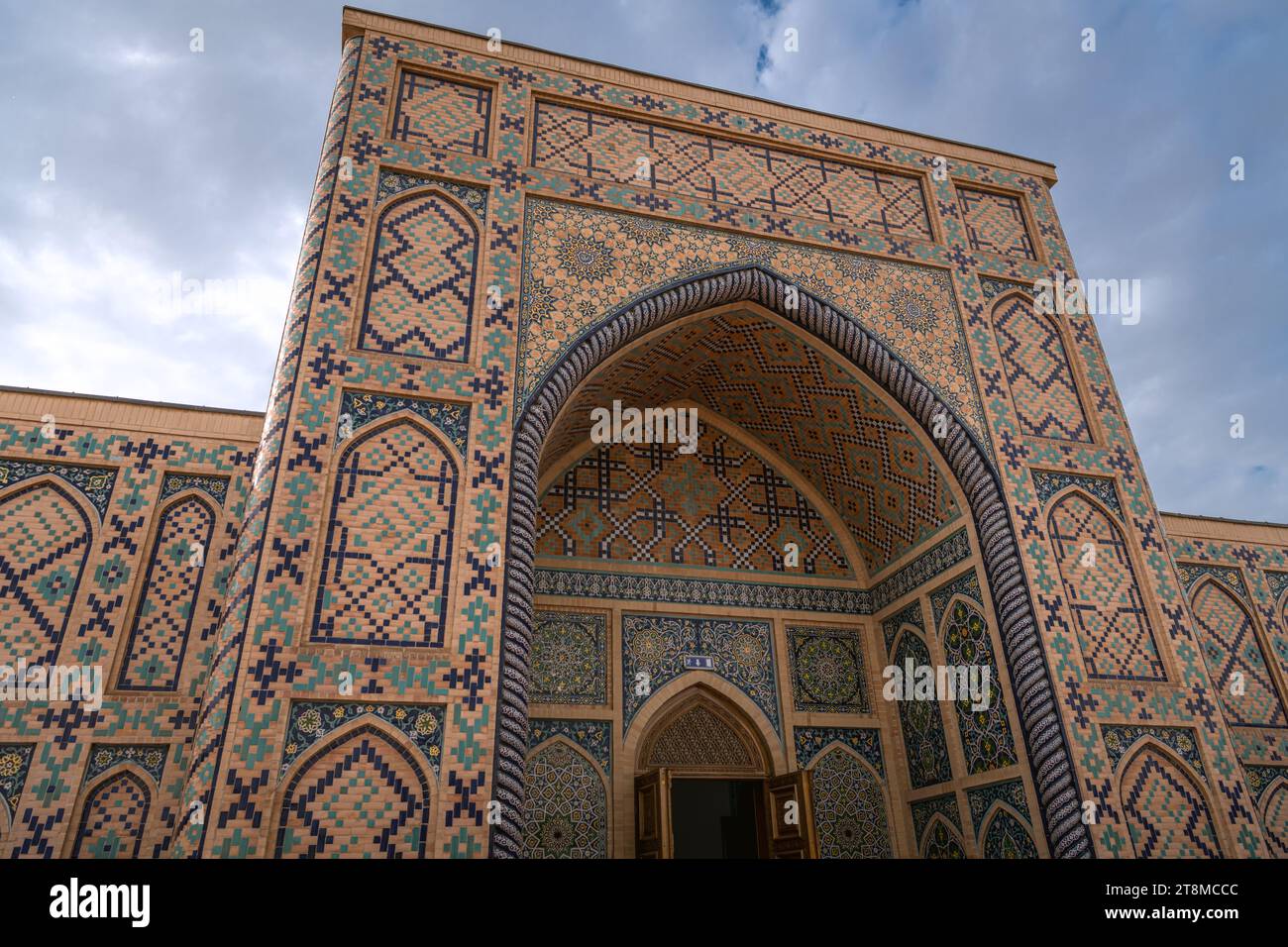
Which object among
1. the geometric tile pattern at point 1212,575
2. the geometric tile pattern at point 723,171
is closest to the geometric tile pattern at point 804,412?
the geometric tile pattern at point 723,171

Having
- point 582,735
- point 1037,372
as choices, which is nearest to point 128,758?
point 582,735

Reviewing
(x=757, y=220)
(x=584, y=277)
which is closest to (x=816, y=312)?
(x=757, y=220)

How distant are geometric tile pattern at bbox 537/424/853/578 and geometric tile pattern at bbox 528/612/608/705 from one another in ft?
1.49

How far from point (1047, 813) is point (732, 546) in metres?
2.53

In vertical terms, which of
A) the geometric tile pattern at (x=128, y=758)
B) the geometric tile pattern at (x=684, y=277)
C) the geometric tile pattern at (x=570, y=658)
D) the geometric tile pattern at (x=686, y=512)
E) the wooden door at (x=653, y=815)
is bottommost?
the wooden door at (x=653, y=815)

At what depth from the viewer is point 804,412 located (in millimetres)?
6035

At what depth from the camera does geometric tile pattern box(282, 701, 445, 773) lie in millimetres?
3506

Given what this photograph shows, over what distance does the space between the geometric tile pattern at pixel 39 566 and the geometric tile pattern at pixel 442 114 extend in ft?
8.99

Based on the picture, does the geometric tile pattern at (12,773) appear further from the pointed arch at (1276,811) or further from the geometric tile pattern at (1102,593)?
the pointed arch at (1276,811)

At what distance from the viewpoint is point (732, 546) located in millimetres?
6176

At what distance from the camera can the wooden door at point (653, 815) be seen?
489 cm

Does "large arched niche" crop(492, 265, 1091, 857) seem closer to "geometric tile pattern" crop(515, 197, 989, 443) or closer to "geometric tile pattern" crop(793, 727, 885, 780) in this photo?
"geometric tile pattern" crop(515, 197, 989, 443)
